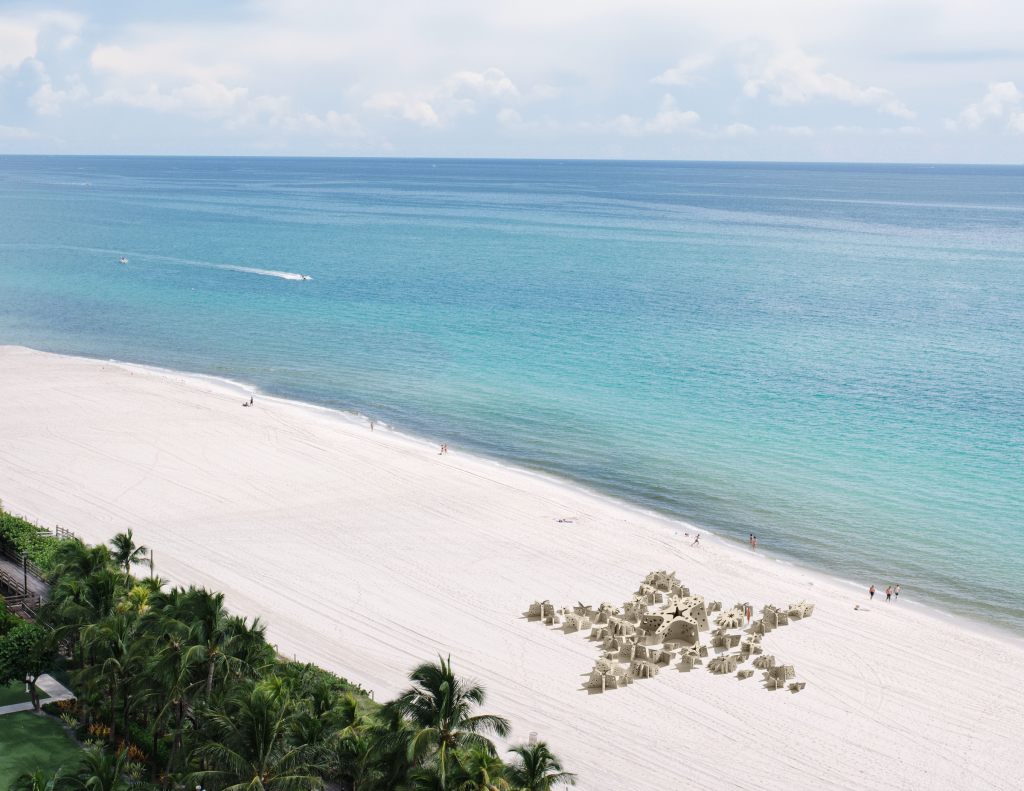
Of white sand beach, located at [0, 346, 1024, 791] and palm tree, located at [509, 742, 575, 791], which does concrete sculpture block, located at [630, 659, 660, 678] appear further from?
palm tree, located at [509, 742, 575, 791]

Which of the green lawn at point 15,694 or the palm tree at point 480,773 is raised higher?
the palm tree at point 480,773

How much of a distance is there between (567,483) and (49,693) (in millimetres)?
31810

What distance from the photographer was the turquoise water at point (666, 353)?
172 feet

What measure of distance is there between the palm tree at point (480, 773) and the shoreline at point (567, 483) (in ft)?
93.2

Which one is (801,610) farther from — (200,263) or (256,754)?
(200,263)

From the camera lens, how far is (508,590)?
4053 cm

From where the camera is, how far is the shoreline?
40997mm

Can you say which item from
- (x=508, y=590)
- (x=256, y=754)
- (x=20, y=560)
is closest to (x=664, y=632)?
(x=508, y=590)

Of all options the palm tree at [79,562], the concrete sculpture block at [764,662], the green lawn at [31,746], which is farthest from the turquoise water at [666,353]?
the green lawn at [31,746]

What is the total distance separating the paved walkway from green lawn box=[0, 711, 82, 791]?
29 cm

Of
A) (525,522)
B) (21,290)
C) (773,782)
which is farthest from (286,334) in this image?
(773,782)

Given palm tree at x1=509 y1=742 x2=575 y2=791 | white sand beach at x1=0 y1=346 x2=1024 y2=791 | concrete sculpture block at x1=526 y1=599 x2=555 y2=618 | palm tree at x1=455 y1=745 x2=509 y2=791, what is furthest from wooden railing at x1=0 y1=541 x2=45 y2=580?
palm tree at x1=509 y1=742 x2=575 y2=791

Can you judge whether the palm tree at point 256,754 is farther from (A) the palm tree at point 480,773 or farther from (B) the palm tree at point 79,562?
(B) the palm tree at point 79,562

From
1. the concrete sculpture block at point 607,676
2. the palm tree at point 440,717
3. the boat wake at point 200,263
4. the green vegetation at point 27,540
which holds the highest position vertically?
the boat wake at point 200,263
